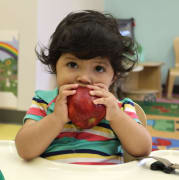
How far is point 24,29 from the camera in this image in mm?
1903

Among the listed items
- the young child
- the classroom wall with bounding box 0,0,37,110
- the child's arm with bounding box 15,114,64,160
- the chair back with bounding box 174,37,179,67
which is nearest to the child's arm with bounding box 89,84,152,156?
the young child

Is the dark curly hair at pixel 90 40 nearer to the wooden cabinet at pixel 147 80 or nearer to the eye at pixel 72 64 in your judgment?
the eye at pixel 72 64

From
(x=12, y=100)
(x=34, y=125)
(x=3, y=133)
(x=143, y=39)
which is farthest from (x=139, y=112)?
(x=143, y=39)

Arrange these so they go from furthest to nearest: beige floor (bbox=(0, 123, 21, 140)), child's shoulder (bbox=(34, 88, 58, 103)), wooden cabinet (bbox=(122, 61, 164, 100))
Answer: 1. wooden cabinet (bbox=(122, 61, 164, 100))
2. beige floor (bbox=(0, 123, 21, 140))
3. child's shoulder (bbox=(34, 88, 58, 103))

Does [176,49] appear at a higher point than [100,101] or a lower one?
lower

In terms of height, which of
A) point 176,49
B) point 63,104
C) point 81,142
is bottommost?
point 176,49

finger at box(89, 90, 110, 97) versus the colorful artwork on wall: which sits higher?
finger at box(89, 90, 110, 97)

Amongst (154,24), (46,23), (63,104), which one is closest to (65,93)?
(63,104)

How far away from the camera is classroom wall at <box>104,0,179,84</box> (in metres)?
→ 4.92

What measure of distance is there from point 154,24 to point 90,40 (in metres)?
4.57

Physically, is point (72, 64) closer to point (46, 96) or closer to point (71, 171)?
point (46, 96)

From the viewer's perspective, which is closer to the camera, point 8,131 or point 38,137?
point 38,137

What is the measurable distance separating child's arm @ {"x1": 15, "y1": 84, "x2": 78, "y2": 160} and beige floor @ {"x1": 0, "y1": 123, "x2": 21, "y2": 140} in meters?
1.09

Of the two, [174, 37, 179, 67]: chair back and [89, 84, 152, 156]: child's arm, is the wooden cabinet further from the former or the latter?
[89, 84, 152, 156]: child's arm
